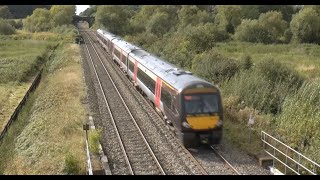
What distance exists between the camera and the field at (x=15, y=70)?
28.3 m

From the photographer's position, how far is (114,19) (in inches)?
2704

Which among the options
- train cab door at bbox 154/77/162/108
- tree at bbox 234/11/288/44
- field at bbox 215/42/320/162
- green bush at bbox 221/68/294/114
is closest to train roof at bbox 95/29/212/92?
train cab door at bbox 154/77/162/108

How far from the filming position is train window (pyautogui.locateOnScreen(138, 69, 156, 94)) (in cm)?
2107

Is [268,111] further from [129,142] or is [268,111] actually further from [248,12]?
[248,12]

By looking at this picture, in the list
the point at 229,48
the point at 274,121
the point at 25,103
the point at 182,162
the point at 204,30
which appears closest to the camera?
the point at 182,162

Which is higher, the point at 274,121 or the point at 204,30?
the point at 204,30

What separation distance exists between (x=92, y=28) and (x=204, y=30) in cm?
4485

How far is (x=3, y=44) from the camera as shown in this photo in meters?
65.1

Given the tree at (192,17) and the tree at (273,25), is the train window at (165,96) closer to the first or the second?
the tree at (273,25)

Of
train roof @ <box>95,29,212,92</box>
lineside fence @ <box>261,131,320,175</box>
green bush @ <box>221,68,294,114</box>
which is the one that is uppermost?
train roof @ <box>95,29,212,92</box>

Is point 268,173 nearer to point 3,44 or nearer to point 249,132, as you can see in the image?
point 249,132

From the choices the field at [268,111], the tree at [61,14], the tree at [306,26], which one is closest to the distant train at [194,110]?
the field at [268,111]

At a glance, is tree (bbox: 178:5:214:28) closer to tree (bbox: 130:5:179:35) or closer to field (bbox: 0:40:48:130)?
tree (bbox: 130:5:179:35)

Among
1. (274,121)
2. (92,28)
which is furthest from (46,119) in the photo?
(92,28)
